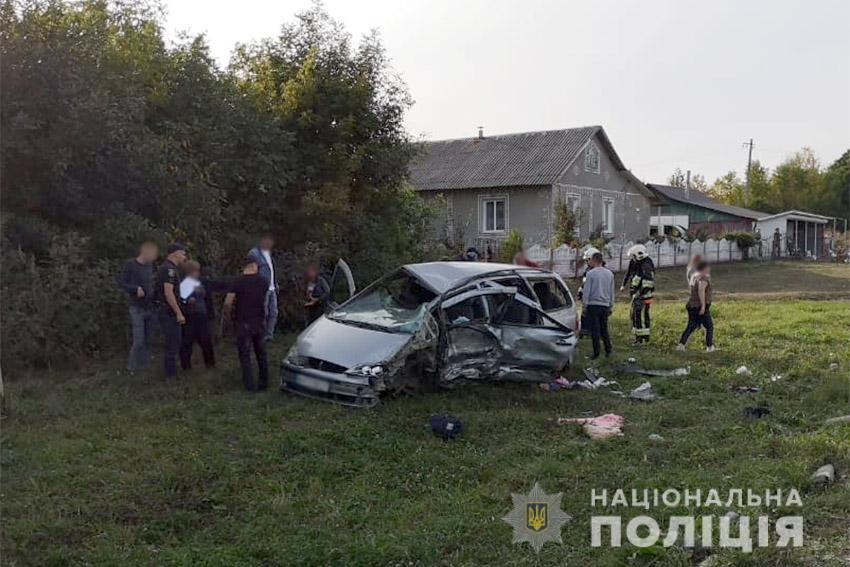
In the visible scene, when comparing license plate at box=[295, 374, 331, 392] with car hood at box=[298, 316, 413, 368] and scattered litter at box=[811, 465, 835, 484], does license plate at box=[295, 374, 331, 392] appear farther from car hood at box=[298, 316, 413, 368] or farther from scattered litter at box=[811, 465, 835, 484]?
scattered litter at box=[811, 465, 835, 484]

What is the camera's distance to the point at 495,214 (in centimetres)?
2916

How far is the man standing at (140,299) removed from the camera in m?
8.37

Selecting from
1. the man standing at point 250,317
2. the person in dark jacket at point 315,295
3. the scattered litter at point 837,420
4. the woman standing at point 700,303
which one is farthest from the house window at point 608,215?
the man standing at point 250,317

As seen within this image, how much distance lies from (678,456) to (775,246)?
36.3m

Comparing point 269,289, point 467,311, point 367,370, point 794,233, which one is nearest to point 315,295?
point 269,289

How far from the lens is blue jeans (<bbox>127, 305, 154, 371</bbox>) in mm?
8570

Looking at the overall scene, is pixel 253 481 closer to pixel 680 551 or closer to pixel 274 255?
pixel 680 551

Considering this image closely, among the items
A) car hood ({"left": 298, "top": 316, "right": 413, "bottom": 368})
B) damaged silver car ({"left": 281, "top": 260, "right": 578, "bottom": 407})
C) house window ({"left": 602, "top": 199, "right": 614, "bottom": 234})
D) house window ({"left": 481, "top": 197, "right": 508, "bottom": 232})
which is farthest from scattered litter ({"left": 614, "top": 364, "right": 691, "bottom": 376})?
house window ({"left": 602, "top": 199, "right": 614, "bottom": 234})

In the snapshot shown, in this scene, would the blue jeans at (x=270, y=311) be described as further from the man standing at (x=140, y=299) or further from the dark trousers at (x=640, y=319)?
the dark trousers at (x=640, y=319)

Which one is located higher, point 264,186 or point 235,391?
point 264,186

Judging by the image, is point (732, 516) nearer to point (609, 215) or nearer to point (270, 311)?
point (270, 311)

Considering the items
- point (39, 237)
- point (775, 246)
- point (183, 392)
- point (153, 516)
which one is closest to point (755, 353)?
point (183, 392)

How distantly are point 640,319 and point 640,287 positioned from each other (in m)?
0.57

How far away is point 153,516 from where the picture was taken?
4.73 m
